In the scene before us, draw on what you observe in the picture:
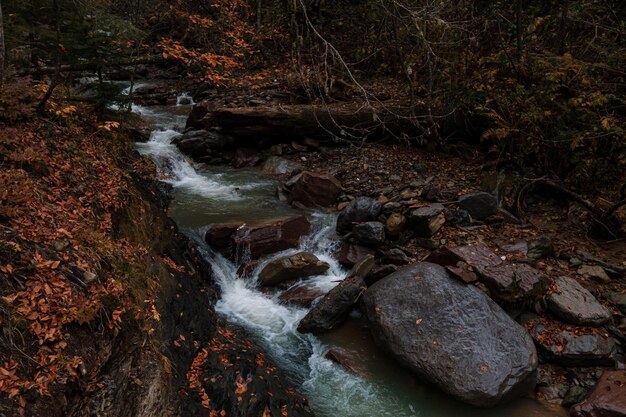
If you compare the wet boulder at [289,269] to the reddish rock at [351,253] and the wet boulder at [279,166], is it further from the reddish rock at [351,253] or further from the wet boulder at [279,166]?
the wet boulder at [279,166]

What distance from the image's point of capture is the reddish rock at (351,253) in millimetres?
8364

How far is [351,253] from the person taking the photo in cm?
852

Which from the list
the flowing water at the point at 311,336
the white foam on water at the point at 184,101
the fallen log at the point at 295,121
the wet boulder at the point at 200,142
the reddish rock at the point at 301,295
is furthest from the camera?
the white foam on water at the point at 184,101

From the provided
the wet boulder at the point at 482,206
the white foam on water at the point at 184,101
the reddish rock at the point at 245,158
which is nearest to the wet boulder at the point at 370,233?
the wet boulder at the point at 482,206

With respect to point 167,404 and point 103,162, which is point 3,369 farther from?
point 103,162

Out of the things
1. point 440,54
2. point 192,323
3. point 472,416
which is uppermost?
point 440,54

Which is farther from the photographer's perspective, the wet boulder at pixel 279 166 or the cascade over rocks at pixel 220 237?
the wet boulder at pixel 279 166

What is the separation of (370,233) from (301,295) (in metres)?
2.04

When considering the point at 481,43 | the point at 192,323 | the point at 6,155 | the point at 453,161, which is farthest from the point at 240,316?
the point at 481,43

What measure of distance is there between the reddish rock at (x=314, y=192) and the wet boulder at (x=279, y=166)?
192 centimetres

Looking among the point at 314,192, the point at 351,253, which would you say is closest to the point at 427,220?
the point at 351,253

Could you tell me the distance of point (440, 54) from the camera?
11.9m

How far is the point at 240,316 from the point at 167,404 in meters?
3.34

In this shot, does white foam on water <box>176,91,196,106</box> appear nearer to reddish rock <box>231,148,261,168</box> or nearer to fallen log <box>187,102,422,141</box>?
fallen log <box>187,102,422,141</box>
